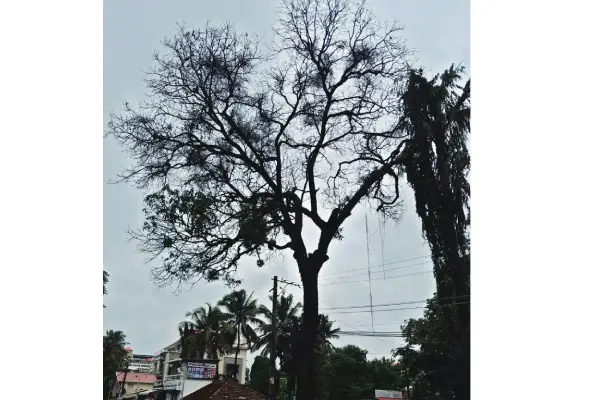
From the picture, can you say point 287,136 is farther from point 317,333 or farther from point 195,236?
point 317,333

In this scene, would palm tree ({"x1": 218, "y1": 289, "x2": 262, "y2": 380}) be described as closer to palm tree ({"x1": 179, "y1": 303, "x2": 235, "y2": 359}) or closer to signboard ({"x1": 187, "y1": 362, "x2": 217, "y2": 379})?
palm tree ({"x1": 179, "y1": 303, "x2": 235, "y2": 359})

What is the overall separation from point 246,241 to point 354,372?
1314 centimetres

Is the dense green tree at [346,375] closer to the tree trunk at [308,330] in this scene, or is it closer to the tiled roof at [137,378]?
the tiled roof at [137,378]

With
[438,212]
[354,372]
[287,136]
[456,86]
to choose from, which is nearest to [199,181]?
[287,136]

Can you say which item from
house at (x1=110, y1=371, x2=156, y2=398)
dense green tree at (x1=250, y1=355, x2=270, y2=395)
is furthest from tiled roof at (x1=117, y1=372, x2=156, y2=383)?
dense green tree at (x1=250, y1=355, x2=270, y2=395)

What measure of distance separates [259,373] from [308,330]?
15056 millimetres

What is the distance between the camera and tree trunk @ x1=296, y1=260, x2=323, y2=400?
5227mm

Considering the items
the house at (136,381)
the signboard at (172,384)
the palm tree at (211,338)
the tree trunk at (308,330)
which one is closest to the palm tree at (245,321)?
the palm tree at (211,338)

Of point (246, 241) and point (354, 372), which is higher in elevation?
point (246, 241)

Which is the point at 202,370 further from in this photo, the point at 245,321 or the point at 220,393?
the point at 245,321

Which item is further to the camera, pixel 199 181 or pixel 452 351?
pixel 199 181

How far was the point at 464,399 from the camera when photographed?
4.95m

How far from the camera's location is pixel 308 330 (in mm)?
5441

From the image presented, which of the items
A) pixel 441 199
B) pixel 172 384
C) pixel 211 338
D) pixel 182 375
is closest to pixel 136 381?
pixel 211 338
